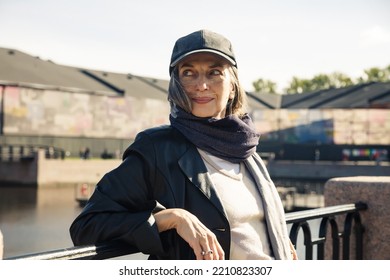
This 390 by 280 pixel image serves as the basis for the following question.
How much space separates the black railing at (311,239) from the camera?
208 cm

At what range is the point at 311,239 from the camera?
3680 mm

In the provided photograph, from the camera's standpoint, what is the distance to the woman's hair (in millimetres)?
2212

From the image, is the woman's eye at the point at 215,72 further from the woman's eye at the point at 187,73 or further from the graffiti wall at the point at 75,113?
the graffiti wall at the point at 75,113

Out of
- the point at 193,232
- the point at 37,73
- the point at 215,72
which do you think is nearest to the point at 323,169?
the point at 37,73

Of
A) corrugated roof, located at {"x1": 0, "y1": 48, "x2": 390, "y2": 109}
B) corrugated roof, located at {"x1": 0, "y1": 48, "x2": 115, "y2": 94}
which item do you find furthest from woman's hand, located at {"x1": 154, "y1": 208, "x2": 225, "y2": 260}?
corrugated roof, located at {"x1": 0, "y1": 48, "x2": 115, "y2": 94}

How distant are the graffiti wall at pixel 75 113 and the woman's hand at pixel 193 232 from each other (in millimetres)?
40003

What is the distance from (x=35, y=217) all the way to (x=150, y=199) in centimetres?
2967

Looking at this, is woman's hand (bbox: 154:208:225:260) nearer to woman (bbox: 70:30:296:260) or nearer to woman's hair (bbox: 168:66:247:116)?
woman (bbox: 70:30:296:260)

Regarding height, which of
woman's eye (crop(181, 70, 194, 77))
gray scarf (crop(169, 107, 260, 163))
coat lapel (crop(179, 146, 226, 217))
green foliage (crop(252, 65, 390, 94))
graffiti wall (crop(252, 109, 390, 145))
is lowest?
coat lapel (crop(179, 146, 226, 217))

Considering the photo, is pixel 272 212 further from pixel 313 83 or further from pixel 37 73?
pixel 313 83

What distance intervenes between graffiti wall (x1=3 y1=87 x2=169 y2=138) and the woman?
39.8 meters

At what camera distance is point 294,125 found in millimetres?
54719

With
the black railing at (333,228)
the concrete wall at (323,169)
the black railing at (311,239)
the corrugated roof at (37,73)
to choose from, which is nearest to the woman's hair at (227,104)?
→ the black railing at (311,239)

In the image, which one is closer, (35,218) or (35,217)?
(35,218)
